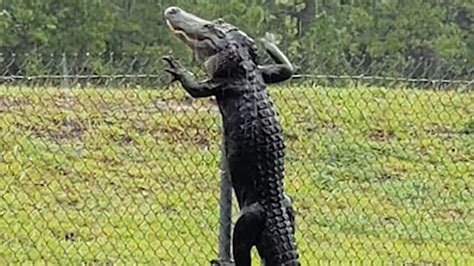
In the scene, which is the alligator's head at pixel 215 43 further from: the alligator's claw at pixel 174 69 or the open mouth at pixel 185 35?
the alligator's claw at pixel 174 69

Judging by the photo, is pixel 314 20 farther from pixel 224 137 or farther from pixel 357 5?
pixel 224 137

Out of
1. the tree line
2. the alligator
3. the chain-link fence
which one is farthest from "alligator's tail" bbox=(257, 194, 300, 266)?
the tree line

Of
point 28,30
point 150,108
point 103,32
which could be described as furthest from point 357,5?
point 150,108

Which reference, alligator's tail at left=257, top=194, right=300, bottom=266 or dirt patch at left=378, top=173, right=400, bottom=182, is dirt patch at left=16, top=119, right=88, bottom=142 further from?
alligator's tail at left=257, top=194, right=300, bottom=266

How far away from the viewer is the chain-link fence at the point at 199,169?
253 inches

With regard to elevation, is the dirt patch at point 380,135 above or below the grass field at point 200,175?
below

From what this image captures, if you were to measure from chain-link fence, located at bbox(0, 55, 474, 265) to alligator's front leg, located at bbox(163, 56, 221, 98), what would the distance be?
203cm

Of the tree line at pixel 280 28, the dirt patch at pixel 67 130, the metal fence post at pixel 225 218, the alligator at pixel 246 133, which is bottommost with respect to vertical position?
the tree line at pixel 280 28

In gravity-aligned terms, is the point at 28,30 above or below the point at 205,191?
below

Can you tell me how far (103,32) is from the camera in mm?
14484

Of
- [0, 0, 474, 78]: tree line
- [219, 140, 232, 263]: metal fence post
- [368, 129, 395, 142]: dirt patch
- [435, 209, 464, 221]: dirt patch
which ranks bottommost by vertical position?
[0, 0, 474, 78]: tree line

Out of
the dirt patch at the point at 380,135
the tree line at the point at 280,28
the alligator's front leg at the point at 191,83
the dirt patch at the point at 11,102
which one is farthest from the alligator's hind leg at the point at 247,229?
the tree line at the point at 280,28

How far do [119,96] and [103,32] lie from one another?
7.12 metres

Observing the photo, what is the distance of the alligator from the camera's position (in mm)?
3918
